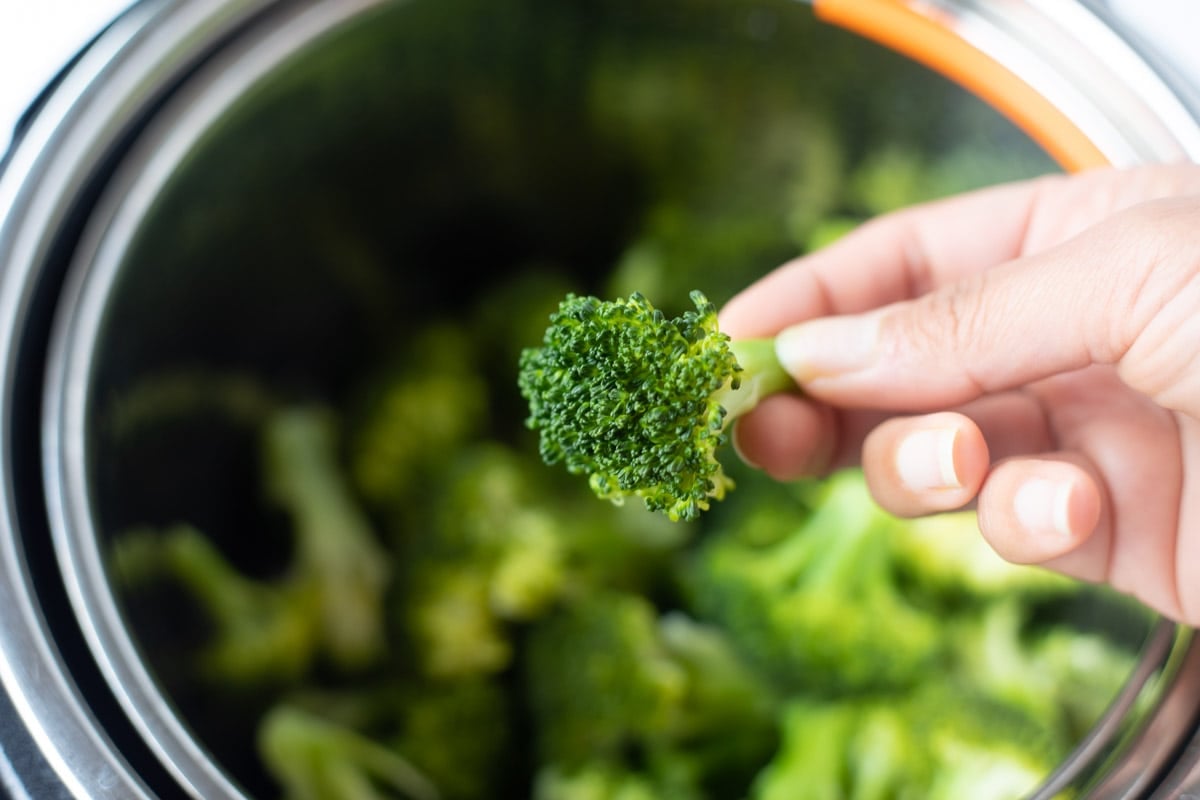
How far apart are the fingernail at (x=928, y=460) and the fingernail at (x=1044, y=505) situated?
0.18 feet

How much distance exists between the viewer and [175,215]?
3.19 feet

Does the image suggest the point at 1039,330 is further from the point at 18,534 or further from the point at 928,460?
the point at 18,534

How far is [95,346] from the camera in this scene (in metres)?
0.90

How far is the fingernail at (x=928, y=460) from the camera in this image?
2.54ft

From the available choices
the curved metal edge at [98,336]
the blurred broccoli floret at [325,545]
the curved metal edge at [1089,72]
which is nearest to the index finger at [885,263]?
the curved metal edge at [1089,72]

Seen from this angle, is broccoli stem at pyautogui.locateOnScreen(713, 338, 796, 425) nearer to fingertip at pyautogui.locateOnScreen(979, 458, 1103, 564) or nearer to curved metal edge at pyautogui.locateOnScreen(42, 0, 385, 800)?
fingertip at pyautogui.locateOnScreen(979, 458, 1103, 564)

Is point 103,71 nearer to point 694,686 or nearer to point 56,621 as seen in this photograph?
point 56,621

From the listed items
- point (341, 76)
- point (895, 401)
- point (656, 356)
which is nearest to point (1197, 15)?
point (895, 401)

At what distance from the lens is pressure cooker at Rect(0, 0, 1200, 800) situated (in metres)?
0.77

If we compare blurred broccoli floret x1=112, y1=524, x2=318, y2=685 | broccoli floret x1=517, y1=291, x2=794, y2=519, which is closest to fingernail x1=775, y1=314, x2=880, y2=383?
broccoli floret x1=517, y1=291, x2=794, y2=519

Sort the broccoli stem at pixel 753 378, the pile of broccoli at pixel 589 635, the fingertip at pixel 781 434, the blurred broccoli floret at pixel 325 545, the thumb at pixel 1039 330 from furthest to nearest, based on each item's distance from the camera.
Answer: the blurred broccoli floret at pixel 325 545, the pile of broccoli at pixel 589 635, the fingertip at pixel 781 434, the broccoli stem at pixel 753 378, the thumb at pixel 1039 330

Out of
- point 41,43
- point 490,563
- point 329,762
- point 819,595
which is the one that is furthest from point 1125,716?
point 41,43

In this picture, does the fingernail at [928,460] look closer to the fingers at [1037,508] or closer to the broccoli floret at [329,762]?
the fingers at [1037,508]

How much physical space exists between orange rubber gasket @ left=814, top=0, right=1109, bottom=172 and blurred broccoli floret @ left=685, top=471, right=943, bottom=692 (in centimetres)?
50
